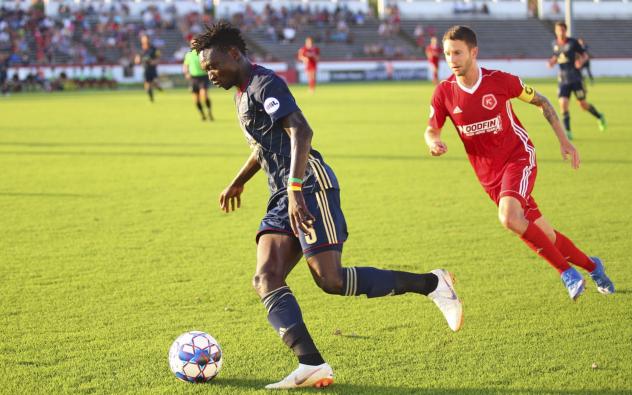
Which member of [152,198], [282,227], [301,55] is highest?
[282,227]

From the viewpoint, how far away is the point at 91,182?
13211 millimetres

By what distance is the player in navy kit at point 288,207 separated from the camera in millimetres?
4570

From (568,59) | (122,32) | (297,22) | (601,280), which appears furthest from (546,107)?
(297,22)

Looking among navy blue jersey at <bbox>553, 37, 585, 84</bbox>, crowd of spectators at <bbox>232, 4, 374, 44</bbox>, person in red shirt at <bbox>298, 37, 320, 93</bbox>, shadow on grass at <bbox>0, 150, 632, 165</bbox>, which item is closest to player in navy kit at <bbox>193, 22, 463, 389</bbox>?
shadow on grass at <bbox>0, 150, 632, 165</bbox>

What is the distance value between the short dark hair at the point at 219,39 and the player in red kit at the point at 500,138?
1934 millimetres

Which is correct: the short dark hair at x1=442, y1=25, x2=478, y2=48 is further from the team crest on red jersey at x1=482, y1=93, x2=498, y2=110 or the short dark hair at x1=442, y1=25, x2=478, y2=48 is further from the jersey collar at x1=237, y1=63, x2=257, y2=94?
the jersey collar at x1=237, y1=63, x2=257, y2=94

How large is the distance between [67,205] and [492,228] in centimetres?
547

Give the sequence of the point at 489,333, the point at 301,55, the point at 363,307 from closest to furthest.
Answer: the point at 489,333, the point at 363,307, the point at 301,55

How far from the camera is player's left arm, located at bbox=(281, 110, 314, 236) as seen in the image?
14.8 ft

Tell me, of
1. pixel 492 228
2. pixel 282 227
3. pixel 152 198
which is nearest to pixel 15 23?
pixel 152 198

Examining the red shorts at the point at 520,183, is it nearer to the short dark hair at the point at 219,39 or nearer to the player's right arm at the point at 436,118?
the player's right arm at the point at 436,118

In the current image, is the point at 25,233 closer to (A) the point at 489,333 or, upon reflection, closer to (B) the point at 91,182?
(B) the point at 91,182

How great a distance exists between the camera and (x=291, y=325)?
4.61 meters

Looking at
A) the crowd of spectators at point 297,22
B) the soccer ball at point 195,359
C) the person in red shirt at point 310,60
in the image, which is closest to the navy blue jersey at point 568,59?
the soccer ball at point 195,359
